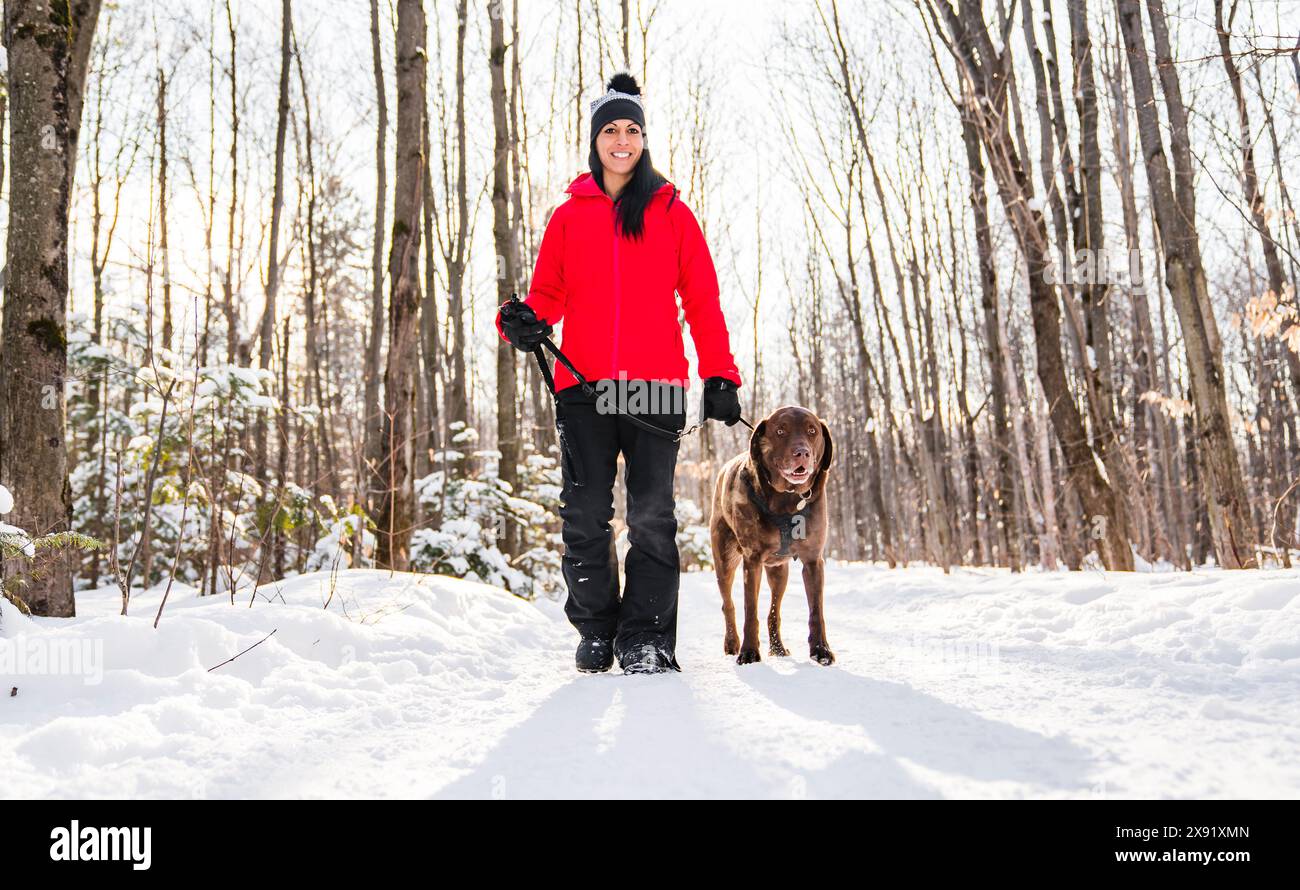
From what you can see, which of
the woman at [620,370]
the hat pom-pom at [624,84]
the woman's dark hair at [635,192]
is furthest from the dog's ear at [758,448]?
the hat pom-pom at [624,84]

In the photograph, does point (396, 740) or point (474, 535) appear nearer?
point (396, 740)

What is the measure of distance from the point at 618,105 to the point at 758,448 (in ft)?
5.78

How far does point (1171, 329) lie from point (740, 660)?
3023cm

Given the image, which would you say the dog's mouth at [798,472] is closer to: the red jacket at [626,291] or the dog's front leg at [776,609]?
the red jacket at [626,291]

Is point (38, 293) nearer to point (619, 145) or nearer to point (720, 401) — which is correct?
point (619, 145)

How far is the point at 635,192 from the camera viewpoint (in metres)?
3.43

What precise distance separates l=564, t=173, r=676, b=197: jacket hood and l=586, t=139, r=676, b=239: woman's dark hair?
0.02 m

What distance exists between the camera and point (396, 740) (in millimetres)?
2051

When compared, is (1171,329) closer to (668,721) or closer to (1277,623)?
(1277,623)

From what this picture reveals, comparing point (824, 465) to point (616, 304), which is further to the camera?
point (824, 465)

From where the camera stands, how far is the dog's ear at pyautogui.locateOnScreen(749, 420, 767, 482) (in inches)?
137

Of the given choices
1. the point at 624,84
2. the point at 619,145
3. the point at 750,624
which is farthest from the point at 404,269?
the point at 750,624
